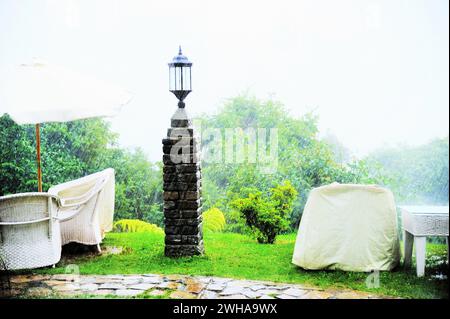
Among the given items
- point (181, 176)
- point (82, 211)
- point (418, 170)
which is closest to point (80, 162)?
point (82, 211)

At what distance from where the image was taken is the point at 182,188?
5.92 m

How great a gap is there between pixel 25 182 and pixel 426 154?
13.6 ft

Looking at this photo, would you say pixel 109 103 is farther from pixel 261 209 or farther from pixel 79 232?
pixel 261 209

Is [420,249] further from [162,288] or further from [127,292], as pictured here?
[127,292]

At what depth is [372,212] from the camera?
548cm

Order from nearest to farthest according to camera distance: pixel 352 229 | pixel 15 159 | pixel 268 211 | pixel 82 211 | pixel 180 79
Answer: pixel 352 229 < pixel 180 79 < pixel 82 211 < pixel 268 211 < pixel 15 159

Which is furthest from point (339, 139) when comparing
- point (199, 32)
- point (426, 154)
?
point (199, 32)

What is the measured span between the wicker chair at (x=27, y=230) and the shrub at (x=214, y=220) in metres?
1.91

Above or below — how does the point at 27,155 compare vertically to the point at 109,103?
below

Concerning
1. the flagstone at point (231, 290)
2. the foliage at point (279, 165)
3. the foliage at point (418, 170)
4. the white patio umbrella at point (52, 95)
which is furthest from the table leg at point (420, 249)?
the white patio umbrella at point (52, 95)

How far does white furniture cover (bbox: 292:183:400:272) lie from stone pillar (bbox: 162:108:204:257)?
1.06 m

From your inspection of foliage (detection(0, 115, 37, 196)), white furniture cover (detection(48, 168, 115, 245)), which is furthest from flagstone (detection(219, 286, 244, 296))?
foliage (detection(0, 115, 37, 196))

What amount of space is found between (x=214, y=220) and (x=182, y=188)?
1.37 meters

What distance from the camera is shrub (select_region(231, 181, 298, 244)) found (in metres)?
6.50
